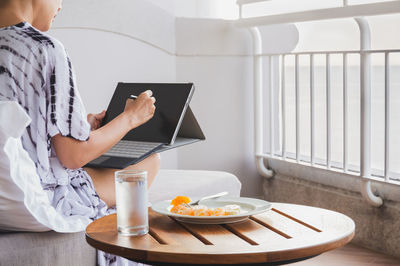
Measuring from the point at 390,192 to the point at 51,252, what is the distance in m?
1.54

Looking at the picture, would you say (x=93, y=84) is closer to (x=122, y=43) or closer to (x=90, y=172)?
(x=122, y=43)

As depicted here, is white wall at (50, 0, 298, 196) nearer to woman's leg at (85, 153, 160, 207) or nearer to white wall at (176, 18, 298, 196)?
white wall at (176, 18, 298, 196)

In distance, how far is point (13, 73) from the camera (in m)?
1.52

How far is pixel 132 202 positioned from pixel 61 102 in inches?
15.8

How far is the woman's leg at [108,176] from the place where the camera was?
71.8 inches

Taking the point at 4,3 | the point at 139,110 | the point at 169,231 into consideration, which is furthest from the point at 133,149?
the point at 169,231

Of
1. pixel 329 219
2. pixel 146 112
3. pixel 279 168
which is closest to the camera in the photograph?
pixel 329 219

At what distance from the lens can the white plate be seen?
1312mm

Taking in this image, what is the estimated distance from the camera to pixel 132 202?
1240 mm

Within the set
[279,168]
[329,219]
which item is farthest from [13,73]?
[279,168]

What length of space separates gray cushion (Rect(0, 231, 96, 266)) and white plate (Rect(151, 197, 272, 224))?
0.27m

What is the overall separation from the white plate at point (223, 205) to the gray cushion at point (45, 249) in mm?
266

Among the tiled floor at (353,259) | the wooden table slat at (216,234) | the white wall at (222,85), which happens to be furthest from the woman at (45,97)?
the white wall at (222,85)

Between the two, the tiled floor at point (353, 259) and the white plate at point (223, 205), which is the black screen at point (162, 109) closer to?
the white plate at point (223, 205)
